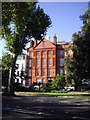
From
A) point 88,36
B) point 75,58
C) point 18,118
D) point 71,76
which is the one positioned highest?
point 88,36

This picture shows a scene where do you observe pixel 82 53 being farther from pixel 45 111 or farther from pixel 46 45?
pixel 46 45

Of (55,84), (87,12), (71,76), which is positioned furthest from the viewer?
(55,84)

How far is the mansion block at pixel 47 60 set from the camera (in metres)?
70.5

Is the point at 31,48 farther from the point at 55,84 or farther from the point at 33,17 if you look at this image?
the point at 33,17

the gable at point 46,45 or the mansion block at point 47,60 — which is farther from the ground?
the gable at point 46,45

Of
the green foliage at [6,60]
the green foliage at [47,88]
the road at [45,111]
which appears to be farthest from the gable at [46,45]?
the road at [45,111]

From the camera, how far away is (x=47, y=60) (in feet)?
237

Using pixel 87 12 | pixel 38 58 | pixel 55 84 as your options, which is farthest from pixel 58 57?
pixel 87 12

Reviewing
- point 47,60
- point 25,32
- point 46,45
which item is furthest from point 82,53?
point 46,45

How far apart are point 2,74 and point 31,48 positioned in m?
33.5

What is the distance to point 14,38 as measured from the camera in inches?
1265

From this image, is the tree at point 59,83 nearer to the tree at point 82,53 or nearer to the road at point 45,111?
the tree at point 82,53

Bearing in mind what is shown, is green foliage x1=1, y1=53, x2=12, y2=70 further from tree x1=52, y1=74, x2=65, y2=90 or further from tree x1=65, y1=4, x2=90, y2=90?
tree x1=52, y1=74, x2=65, y2=90

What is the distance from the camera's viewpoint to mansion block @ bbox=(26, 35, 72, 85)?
231ft
